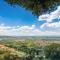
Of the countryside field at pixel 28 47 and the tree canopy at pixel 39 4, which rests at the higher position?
the tree canopy at pixel 39 4

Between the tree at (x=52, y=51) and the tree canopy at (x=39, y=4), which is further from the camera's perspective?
the tree at (x=52, y=51)

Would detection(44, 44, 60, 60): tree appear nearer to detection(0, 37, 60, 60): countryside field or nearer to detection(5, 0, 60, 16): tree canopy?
detection(0, 37, 60, 60): countryside field

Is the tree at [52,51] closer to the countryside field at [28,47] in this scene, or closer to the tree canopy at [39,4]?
the countryside field at [28,47]

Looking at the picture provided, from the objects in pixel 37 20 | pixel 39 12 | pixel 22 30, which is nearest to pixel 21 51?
pixel 22 30

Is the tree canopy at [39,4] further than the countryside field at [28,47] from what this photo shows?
No

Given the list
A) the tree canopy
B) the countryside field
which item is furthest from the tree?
the tree canopy

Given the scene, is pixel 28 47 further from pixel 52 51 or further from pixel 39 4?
pixel 39 4

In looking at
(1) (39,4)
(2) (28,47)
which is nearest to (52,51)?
(2) (28,47)

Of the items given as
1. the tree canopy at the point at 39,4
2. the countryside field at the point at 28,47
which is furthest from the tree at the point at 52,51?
the tree canopy at the point at 39,4

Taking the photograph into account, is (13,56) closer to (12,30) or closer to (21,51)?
(21,51)
